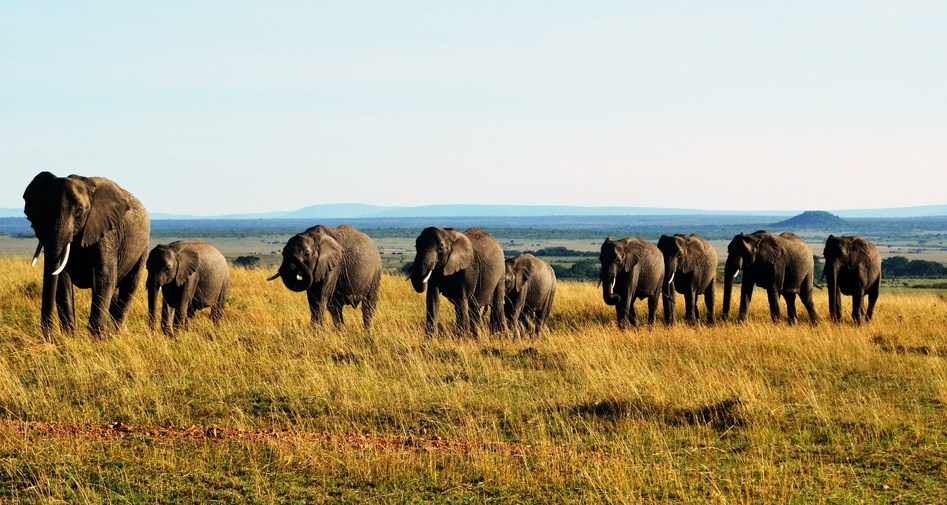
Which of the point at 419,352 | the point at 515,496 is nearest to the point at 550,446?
the point at 515,496

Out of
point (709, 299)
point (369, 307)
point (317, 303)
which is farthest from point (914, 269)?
point (317, 303)

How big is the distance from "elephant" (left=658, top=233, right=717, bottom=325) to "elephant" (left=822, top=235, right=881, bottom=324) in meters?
2.67

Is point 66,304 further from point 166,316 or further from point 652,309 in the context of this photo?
point 652,309

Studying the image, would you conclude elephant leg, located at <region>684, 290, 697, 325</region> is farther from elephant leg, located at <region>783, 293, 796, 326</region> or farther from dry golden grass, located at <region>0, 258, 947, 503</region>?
dry golden grass, located at <region>0, 258, 947, 503</region>

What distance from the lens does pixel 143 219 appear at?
54.3 ft

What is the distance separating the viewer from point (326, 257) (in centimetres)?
1833

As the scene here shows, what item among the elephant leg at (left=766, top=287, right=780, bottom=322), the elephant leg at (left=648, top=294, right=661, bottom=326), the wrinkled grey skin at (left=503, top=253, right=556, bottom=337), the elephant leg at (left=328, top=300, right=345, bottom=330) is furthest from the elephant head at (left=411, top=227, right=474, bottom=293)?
the elephant leg at (left=766, top=287, right=780, bottom=322)

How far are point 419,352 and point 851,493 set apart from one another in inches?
302

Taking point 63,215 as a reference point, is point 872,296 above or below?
below

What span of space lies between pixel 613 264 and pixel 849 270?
6559 millimetres

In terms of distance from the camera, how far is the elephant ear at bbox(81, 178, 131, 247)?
15.1 meters

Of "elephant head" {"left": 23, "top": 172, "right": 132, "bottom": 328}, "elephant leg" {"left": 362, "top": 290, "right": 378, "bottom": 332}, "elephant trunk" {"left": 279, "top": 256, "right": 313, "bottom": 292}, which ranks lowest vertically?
"elephant leg" {"left": 362, "top": 290, "right": 378, "bottom": 332}

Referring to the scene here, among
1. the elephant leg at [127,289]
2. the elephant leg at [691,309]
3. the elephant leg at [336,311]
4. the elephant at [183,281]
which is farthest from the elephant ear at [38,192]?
the elephant leg at [691,309]

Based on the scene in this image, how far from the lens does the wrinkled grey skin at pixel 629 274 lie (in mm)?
21266
